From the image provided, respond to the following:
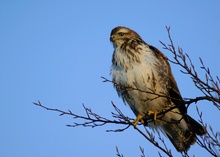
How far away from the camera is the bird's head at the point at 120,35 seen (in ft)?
23.4

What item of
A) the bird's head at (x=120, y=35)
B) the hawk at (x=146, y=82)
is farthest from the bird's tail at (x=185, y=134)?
the bird's head at (x=120, y=35)

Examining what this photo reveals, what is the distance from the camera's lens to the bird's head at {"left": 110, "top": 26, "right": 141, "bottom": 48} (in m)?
7.13

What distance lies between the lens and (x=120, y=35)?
7246 millimetres

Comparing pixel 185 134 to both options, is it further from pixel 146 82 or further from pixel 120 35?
pixel 120 35

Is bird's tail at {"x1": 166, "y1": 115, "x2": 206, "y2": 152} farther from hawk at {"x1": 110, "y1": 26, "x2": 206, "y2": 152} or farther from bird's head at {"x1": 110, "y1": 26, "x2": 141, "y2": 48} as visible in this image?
bird's head at {"x1": 110, "y1": 26, "x2": 141, "y2": 48}

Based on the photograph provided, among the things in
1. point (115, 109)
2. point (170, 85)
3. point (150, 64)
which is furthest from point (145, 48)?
point (115, 109)

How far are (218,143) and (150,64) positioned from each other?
243 cm

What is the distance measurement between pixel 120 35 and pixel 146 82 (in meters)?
1.31

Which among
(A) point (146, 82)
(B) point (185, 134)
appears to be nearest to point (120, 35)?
(A) point (146, 82)

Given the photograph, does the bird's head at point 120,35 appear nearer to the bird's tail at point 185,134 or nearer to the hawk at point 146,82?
the hawk at point 146,82

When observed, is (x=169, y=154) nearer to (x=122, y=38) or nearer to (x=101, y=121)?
(x=101, y=121)

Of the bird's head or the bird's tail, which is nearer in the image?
the bird's tail

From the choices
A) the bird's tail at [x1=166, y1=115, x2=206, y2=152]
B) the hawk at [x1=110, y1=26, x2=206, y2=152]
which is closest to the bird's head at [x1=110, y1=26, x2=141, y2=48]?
the hawk at [x1=110, y1=26, x2=206, y2=152]

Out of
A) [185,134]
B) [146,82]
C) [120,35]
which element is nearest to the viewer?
[146,82]
